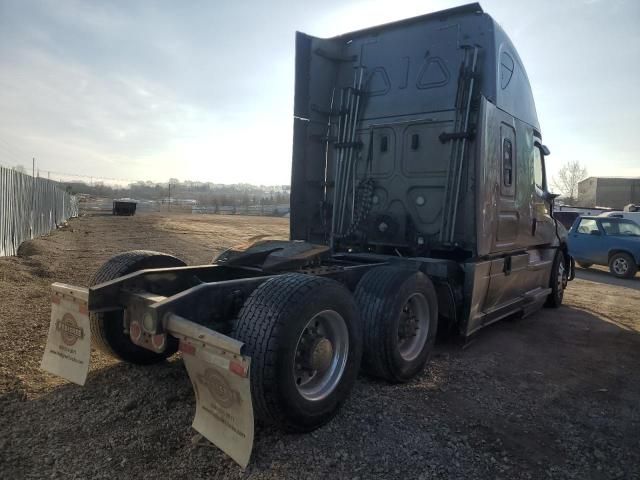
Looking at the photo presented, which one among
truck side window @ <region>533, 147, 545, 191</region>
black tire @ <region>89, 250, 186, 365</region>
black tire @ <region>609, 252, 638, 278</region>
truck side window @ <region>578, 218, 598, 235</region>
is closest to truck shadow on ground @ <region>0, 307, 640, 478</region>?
black tire @ <region>89, 250, 186, 365</region>

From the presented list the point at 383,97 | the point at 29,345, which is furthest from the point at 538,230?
the point at 29,345

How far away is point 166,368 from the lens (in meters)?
4.02

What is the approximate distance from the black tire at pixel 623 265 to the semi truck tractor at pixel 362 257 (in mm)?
7412

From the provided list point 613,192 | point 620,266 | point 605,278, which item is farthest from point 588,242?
point 613,192

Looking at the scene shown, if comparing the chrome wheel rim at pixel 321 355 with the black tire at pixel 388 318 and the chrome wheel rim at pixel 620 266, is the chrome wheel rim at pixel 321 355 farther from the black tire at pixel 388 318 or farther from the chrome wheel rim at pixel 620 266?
the chrome wheel rim at pixel 620 266

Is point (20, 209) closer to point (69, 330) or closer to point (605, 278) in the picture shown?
point (69, 330)

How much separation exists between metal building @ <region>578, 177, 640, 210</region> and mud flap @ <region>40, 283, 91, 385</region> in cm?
7648

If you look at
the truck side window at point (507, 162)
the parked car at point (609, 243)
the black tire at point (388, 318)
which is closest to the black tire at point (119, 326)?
the black tire at point (388, 318)

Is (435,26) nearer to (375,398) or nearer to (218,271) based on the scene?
(218,271)

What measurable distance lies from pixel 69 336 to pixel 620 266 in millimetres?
14586

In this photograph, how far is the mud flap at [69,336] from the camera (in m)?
3.30

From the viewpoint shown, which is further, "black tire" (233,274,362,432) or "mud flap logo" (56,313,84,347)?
"mud flap logo" (56,313,84,347)

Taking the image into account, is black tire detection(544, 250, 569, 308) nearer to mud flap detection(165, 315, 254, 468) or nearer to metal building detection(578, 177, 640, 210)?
mud flap detection(165, 315, 254, 468)

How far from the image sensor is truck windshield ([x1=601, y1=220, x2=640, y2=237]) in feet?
45.3
